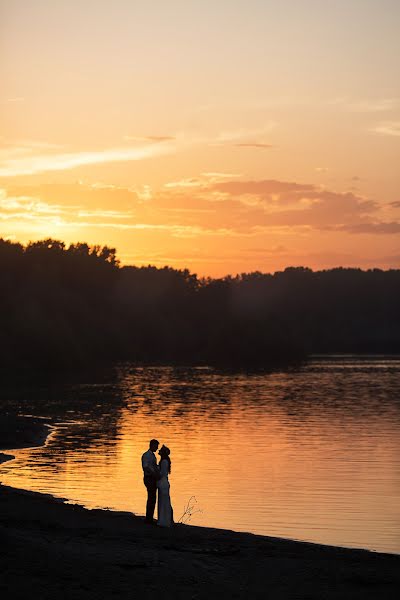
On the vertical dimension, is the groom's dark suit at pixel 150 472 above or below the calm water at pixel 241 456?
above

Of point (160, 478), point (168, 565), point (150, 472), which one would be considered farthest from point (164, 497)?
point (168, 565)

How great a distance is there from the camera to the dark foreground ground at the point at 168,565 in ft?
52.2

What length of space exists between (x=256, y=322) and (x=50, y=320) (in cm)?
6602

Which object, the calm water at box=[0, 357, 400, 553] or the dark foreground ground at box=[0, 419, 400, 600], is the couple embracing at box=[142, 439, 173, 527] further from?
the calm water at box=[0, 357, 400, 553]

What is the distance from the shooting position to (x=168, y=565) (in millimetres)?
17781

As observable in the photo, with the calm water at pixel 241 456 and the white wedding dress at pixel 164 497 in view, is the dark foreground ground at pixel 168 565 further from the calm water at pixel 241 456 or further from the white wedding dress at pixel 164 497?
the calm water at pixel 241 456

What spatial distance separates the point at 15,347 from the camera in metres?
132

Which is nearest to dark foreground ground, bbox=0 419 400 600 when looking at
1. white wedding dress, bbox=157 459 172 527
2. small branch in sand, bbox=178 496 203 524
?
white wedding dress, bbox=157 459 172 527

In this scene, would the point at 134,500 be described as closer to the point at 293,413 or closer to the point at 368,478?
the point at 368,478

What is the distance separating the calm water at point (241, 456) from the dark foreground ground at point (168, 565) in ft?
12.2

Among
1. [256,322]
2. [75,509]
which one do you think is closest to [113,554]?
[75,509]

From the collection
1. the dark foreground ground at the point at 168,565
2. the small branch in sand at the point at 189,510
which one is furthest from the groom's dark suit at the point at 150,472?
the small branch in sand at the point at 189,510

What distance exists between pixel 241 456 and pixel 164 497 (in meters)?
19.6

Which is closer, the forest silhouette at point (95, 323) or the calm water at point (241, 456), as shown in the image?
the calm water at point (241, 456)
